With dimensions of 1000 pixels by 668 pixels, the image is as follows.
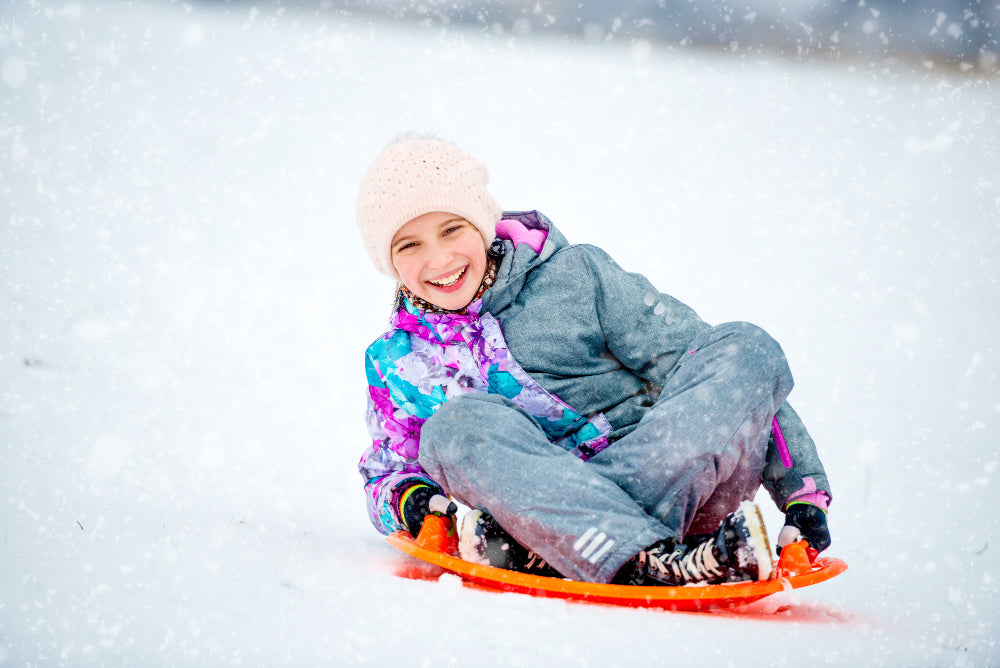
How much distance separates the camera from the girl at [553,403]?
1123 millimetres

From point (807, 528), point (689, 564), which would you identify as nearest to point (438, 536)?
point (689, 564)

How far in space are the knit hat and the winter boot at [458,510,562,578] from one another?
0.57 meters

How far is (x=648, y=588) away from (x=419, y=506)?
0.47m

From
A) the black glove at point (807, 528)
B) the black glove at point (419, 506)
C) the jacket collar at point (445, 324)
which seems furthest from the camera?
the jacket collar at point (445, 324)

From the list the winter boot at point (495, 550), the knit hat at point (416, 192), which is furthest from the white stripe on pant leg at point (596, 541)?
the knit hat at point (416, 192)

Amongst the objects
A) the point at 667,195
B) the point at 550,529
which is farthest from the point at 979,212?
the point at 550,529

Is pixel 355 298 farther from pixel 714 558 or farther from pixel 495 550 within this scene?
pixel 714 558

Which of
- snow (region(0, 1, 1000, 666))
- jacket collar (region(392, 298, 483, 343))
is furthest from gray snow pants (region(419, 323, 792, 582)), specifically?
jacket collar (region(392, 298, 483, 343))

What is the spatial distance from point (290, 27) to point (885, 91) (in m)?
2.75

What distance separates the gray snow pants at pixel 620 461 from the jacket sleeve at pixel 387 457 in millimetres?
168

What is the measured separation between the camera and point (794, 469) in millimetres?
1311

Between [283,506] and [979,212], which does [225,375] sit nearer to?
[283,506]

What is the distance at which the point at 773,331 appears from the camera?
2645mm

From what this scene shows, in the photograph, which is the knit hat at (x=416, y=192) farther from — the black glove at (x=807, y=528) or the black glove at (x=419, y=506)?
the black glove at (x=807, y=528)
